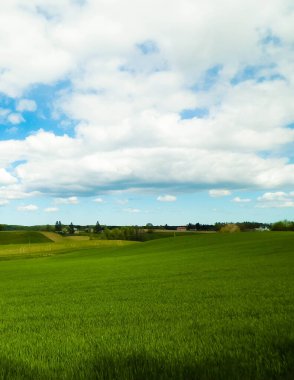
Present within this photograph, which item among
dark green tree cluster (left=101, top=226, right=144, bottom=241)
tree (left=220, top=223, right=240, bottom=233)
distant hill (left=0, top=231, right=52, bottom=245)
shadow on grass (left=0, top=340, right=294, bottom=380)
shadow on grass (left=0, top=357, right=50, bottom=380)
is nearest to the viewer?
shadow on grass (left=0, top=340, right=294, bottom=380)

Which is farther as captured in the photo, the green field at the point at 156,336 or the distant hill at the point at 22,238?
the distant hill at the point at 22,238

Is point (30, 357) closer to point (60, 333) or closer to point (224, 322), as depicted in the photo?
point (60, 333)

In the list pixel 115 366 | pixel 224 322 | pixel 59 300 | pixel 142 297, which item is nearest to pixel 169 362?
pixel 115 366

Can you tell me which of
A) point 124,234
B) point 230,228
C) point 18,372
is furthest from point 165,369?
point 124,234

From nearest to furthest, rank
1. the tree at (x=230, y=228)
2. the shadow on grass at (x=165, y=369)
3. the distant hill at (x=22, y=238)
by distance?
the shadow on grass at (x=165, y=369), the tree at (x=230, y=228), the distant hill at (x=22, y=238)

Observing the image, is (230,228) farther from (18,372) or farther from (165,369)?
(18,372)

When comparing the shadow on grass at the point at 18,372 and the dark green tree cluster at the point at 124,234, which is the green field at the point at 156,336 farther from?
the dark green tree cluster at the point at 124,234

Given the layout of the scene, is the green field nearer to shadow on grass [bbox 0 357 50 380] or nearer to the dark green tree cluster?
shadow on grass [bbox 0 357 50 380]

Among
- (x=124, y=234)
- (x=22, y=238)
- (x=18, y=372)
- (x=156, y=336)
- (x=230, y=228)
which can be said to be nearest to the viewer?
(x=18, y=372)

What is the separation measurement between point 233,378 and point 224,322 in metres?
4.88

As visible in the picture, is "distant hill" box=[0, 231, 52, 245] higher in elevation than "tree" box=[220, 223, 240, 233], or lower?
lower

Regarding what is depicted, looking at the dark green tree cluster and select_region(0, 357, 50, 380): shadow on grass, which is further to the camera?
the dark green tree cluster

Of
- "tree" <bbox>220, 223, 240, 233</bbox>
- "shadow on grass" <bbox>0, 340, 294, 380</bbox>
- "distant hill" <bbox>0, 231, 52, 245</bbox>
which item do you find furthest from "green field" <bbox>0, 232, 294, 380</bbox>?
"distant hill" <bbox>0, 231, 52, 245</bbox>

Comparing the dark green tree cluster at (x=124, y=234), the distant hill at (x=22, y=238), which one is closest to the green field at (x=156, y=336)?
the distant hill at (x=22, y=238)
